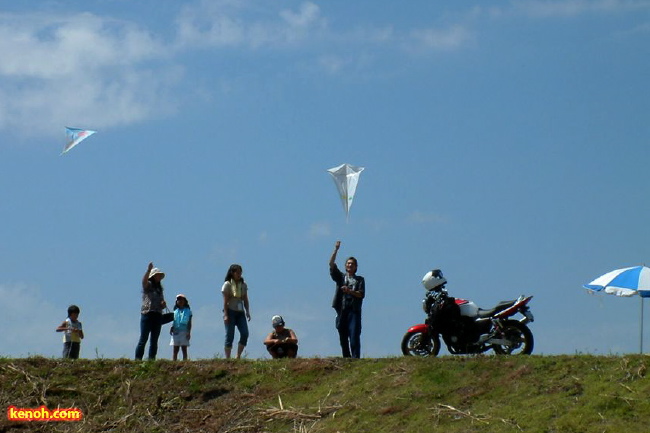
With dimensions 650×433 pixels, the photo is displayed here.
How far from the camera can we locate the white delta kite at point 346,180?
22.2 metres

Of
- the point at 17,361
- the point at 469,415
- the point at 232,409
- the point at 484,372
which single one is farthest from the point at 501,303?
the point at 17,361

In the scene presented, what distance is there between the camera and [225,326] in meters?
20.1

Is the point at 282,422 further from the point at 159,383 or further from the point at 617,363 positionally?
Result: the point at 617,363

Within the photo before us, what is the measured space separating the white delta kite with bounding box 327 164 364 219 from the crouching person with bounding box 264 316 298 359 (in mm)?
3090

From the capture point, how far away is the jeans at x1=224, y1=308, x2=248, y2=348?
2009 centimetres

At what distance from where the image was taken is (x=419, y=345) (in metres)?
19.2

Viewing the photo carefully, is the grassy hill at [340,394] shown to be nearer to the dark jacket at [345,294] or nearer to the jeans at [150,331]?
the jeans at [150,331]

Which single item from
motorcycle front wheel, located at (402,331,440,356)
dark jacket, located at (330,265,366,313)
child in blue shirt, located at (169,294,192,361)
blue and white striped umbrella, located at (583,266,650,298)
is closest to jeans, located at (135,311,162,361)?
child in blue shirt, located at (169,294,192,361)

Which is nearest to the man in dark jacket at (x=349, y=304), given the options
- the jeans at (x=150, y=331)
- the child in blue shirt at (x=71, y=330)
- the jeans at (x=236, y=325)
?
the jeans at (x=236, y=325)

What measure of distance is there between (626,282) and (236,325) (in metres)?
7.29

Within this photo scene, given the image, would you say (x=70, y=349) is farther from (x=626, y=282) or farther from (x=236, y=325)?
(x=626, y=282)

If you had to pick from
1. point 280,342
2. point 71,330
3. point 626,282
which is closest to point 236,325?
point 280,342

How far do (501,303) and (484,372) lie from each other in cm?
181

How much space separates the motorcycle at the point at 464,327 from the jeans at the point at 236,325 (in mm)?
2878
